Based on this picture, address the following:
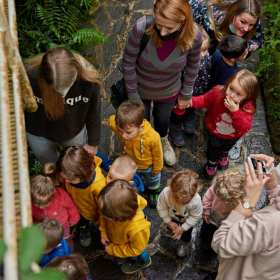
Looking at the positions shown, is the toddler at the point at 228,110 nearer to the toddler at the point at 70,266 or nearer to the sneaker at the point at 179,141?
the sneaker at the point at 179,141

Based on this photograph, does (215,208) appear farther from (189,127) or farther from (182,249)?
(189,127)

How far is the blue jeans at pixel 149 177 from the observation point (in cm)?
351

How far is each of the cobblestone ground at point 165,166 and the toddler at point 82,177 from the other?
2.29ft

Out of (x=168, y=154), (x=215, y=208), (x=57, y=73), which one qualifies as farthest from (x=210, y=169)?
(x=57, y=73)

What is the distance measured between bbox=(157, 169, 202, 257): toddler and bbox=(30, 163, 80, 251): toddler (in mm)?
836

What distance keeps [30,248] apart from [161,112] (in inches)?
122

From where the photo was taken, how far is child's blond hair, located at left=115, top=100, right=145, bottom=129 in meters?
2.95

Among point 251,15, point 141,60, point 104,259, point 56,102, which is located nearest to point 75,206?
point 104,259

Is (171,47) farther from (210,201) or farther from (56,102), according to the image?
(210,201)

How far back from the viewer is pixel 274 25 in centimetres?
529

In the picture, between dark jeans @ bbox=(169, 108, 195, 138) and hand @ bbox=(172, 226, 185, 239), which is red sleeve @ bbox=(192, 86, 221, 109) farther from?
hand @ bbox=(172, 226, 185, 239)

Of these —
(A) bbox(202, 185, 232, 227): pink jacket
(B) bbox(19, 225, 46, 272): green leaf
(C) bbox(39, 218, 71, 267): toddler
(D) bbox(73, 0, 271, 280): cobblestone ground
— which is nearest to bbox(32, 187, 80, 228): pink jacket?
(C) bbox(39, 218, 71, 267): toddler

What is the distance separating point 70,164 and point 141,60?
115cm

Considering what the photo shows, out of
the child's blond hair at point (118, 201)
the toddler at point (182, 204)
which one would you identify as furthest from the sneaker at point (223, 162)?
the child's blond hair at point (118, 201)
